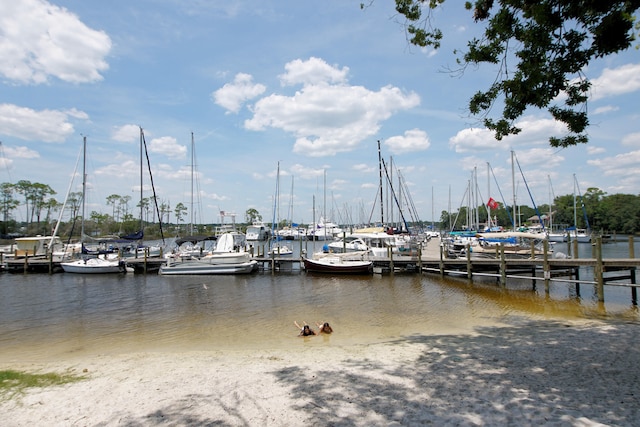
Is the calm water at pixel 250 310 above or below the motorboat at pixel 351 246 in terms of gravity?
below

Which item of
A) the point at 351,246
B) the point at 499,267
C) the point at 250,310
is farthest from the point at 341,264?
the point at 250,310

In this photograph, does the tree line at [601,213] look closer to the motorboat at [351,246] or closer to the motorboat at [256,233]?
the motorboat at [256,233]

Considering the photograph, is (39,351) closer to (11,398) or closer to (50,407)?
(11,398)

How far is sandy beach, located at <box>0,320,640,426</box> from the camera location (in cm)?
591

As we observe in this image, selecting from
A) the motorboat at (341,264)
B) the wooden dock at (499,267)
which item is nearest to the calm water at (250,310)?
the wooden dock at (499,267)

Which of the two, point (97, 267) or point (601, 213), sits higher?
point (601, 213)

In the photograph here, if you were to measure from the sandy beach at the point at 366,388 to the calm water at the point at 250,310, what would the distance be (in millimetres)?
2988

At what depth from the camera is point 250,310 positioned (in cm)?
1917

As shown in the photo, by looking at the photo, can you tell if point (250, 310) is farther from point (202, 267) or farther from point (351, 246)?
point (351, 246)

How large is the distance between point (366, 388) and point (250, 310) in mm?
12900

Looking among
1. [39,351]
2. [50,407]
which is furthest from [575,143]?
[39,351]

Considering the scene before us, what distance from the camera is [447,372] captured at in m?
7.87

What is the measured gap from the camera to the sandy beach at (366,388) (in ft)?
19.4

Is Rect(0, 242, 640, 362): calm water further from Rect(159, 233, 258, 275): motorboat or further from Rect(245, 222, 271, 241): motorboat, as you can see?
Rect(245, 222, 271, 241): motorboat
